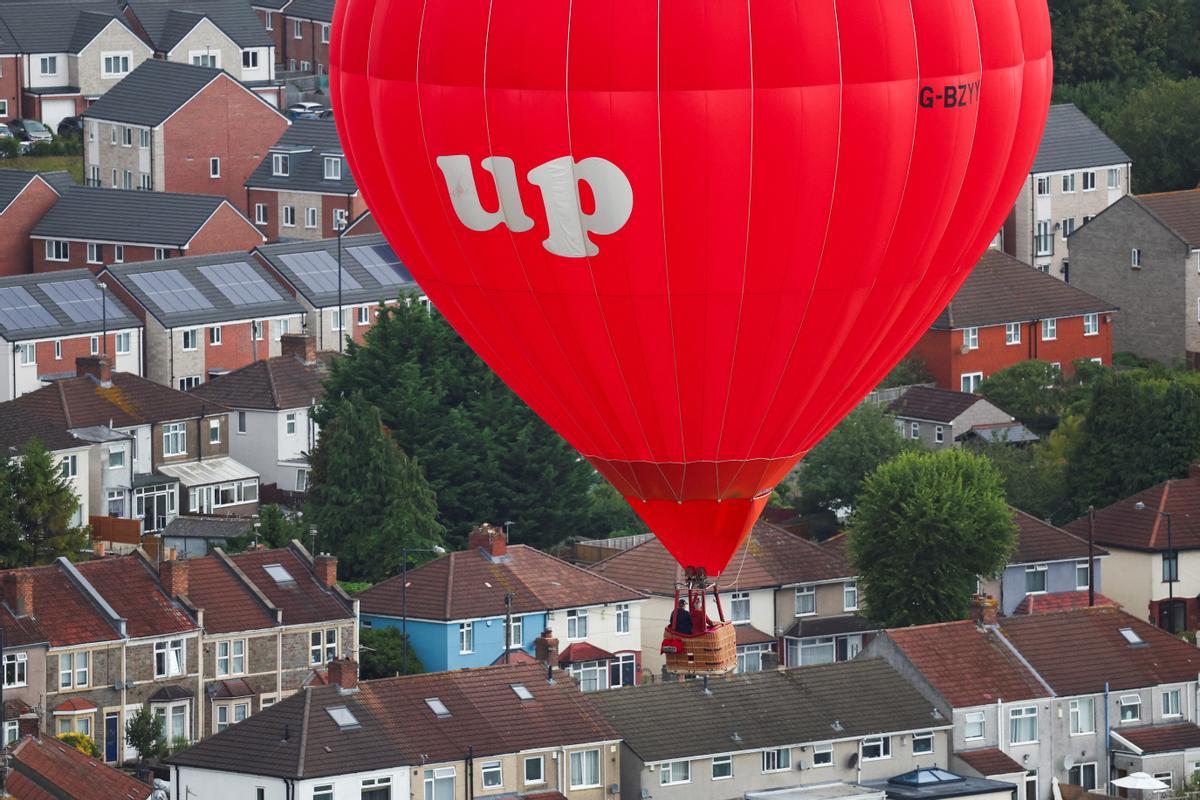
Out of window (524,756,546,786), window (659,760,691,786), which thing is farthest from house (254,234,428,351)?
window (524,756,546,786)

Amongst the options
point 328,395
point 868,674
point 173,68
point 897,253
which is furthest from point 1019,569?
point 173,68

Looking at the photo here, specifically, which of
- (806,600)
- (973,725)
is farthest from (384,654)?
(973,725)

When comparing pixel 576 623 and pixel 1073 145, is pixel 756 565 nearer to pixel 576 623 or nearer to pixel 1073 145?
pixel 576 623

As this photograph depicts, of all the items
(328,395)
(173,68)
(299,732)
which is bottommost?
(299,732)

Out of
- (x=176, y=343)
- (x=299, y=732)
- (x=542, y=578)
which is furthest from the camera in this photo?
(x=176, y=343)

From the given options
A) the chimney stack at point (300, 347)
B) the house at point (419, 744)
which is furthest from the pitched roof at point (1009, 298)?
the house at point (419, 744)

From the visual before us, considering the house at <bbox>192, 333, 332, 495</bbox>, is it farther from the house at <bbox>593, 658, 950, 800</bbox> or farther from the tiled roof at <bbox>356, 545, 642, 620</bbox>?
the house at <bbox>593, 658, 950, 800</bbox>

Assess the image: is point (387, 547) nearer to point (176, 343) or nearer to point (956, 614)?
point (956, 614)
